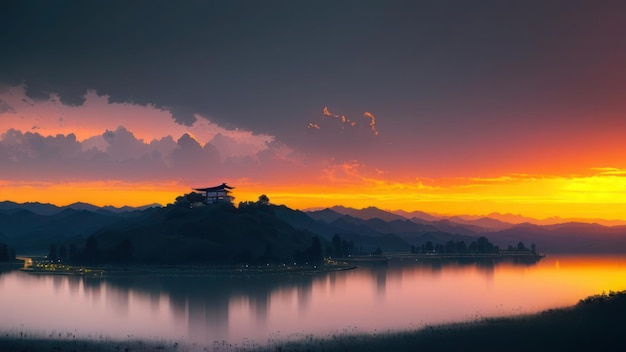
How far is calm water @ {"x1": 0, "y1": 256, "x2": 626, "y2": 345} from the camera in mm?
81688

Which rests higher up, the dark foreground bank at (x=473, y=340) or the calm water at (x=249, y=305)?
the dark foreground bank at (x=473, y=340)

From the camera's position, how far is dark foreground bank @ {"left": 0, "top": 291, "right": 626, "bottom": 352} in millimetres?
55734

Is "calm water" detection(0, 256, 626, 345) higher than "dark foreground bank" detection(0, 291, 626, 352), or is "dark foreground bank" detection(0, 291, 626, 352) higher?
"dark foreground bank" detection(0, 291, 626, 352)

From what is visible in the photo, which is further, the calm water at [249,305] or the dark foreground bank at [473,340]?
the calm water at [249,305]

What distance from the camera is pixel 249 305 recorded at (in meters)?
111

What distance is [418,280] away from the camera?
18288cm

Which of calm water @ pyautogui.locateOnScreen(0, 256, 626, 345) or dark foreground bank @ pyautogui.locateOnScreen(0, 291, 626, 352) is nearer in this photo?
dark foreground bank @ pyautogui.locateOnScreen(0, 291, 626, 352)

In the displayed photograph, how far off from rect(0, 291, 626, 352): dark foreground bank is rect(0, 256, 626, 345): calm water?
7681mm

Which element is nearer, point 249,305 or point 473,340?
point 473,340

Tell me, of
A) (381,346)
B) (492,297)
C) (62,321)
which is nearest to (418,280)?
(492,297)

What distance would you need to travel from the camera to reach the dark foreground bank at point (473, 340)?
5573 cm

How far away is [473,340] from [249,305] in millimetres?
57881

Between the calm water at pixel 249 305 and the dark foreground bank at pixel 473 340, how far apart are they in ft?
25.2

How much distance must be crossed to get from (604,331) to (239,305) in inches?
2594
